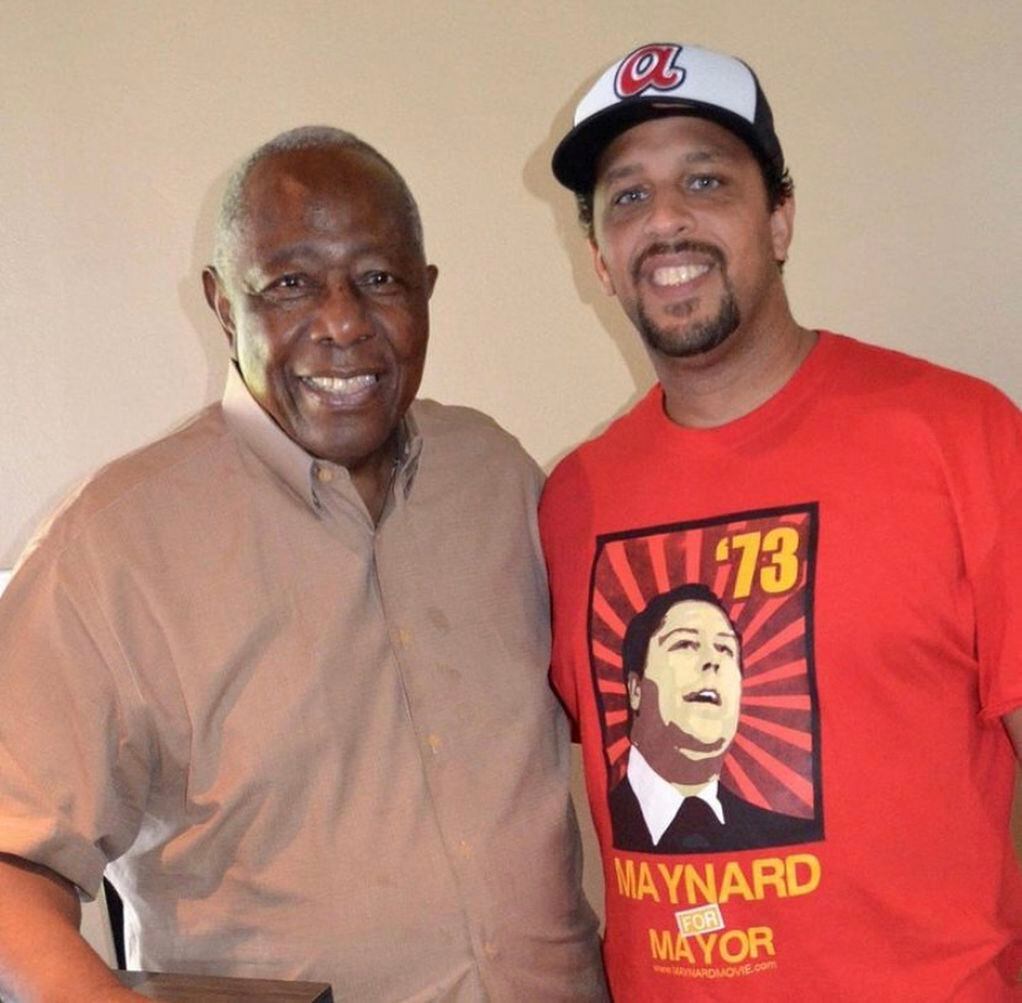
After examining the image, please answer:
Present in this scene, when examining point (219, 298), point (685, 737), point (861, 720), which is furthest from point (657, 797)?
point (219, 298)

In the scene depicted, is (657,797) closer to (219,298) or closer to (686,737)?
(686,737)

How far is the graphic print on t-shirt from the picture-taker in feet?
4.63

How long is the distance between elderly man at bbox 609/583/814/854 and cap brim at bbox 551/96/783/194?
1.65 feet

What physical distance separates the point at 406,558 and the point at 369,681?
0.48ft

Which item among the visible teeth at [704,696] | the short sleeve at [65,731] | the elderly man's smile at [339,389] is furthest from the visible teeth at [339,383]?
the visible teeth at [704,696]

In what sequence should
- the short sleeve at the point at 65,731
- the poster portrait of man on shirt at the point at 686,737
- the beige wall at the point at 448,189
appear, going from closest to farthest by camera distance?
the short sleeve at the point at 65,731 < the poster portrait of man on shirt at the point at 686,737 < the beige wall at the point at 448,189

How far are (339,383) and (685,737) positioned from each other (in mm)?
504

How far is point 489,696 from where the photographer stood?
1570 mm

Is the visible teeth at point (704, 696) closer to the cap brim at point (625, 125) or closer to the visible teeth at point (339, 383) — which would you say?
the visible teeth at point (339, 383)

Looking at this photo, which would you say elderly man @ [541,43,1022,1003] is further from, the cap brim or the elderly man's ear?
the elderly man's ear

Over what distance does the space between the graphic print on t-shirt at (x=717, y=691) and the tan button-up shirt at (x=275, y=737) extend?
0.44ft

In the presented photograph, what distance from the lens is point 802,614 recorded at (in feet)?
4.68

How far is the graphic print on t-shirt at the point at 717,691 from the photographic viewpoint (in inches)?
55.6

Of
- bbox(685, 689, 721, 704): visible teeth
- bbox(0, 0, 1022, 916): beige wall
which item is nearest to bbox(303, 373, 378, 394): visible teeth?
bbox(685, 689, 721, 704): visible teeth
